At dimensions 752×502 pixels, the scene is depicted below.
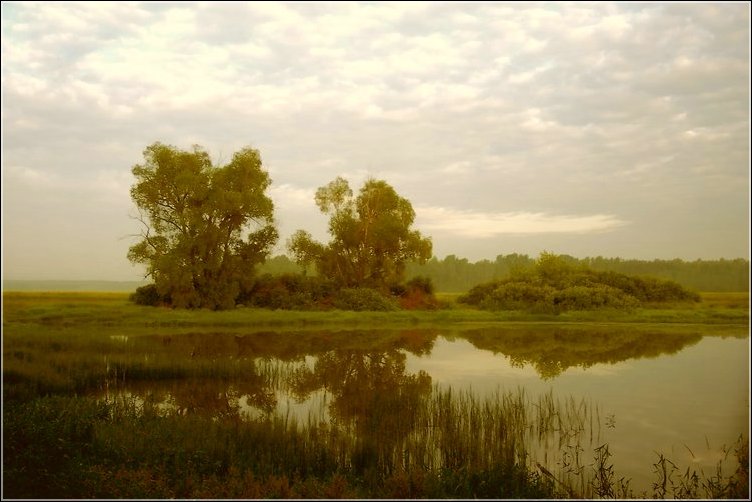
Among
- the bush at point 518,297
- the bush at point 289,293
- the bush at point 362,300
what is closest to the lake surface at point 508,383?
the bush at point 289,293

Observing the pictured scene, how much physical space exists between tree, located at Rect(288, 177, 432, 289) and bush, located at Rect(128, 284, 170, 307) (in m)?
13.7

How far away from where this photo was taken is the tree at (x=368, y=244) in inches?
1941

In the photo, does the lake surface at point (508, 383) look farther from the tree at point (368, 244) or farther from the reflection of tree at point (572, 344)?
the tree at point (368, 244)

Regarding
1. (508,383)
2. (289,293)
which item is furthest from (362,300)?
(508,383)

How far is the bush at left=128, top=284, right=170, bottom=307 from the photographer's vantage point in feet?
130

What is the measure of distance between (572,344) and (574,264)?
3109cm

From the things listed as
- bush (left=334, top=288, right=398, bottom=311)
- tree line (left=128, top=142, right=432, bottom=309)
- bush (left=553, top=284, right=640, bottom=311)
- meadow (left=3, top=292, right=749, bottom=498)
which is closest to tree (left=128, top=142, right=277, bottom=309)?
tree line (left=128, top=142, right=432, bottom=309)

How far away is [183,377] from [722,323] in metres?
39.3

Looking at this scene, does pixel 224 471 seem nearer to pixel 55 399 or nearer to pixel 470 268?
pixel 55 399

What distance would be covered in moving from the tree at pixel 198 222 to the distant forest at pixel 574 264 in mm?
9177

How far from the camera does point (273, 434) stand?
32.5 ft

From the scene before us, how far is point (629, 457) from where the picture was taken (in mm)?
10289

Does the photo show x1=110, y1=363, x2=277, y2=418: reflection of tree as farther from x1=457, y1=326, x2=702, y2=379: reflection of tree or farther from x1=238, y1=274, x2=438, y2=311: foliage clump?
x1=238, y1=274, x2=438, y2=311: foliage clump

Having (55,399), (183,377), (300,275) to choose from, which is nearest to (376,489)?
(55,399)
